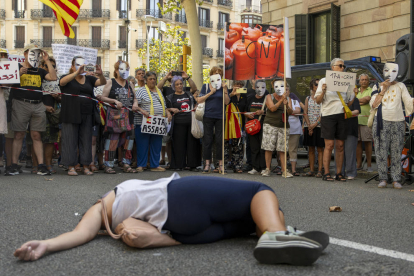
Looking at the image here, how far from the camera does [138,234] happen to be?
3.65m

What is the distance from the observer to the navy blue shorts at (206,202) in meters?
3.63

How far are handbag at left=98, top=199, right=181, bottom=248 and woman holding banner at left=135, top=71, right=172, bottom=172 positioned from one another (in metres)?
6.88

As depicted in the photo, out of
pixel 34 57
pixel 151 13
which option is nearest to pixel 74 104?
pixel 34 57

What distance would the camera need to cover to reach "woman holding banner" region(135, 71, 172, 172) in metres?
10.7

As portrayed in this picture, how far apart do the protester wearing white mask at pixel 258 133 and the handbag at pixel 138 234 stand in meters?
6.89

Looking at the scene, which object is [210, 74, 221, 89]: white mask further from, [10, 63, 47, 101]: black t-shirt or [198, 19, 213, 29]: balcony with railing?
[198, 19, 213, 29]: balcony with railing

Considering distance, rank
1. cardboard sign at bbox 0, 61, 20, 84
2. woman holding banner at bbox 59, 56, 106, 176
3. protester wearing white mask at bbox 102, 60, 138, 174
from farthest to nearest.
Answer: protester wearing white mask at bbox 102, 60, 138, 174
woman holding banner at bbox 59, 56, 106, 176
cardboard sign at bbox 0, 61, 20, 84

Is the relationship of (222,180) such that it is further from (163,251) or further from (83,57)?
(83,57)

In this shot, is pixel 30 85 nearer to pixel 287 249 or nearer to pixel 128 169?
pixel 128 169

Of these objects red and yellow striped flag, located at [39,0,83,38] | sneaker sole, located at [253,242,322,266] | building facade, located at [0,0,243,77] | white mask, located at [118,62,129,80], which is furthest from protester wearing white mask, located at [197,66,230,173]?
building facade, located at [0,0,243,77]

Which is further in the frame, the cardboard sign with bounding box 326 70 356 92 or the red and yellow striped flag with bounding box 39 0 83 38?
the red and yellow striped flag with bounding box 39 0 83 38

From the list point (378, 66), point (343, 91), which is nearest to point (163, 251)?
point (343, 91)

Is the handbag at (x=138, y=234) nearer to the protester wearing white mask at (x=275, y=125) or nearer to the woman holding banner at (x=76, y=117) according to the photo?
the woman holding banner at (x=76, y=117)

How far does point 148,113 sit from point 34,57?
96.8 inches
